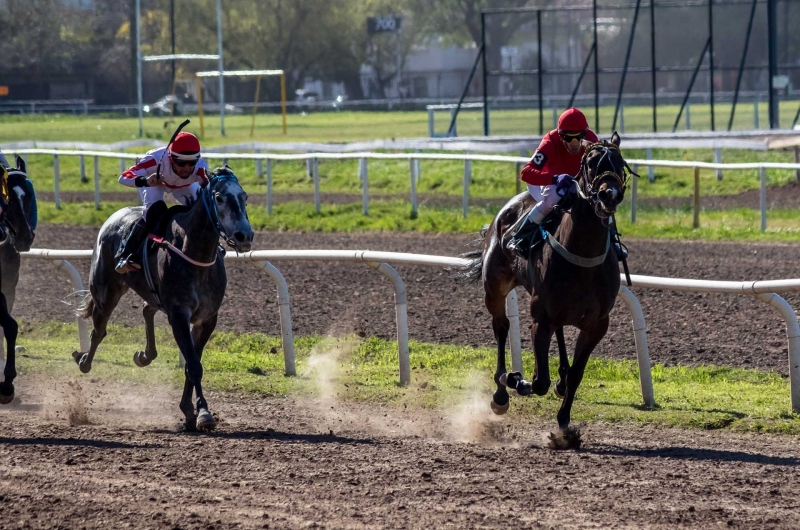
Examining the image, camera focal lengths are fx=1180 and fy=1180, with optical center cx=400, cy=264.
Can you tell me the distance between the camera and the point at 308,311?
36.1 ft

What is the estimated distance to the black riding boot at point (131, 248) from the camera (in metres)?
7.88

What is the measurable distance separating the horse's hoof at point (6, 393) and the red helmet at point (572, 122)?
3966 millimetres

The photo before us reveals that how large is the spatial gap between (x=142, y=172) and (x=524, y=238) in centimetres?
259

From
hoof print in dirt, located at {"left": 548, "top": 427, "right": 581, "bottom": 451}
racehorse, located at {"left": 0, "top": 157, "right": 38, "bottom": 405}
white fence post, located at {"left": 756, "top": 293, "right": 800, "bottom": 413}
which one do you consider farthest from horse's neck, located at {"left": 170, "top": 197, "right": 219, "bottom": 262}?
white fence post, located at {"left": 756, "top": 293, "right": 800, "bottom": 413}

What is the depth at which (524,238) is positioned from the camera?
7.23 metres

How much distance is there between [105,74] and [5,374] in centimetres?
4219

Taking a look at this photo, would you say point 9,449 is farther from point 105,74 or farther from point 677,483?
point 105,74

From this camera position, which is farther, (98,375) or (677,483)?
(98,375)

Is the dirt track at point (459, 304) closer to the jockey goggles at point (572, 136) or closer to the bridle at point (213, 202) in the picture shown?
the jockey goggles at point (572, 136)

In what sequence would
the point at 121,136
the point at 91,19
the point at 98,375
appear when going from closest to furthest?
the point at 98,375
the point at 121,136
the point at 91,19

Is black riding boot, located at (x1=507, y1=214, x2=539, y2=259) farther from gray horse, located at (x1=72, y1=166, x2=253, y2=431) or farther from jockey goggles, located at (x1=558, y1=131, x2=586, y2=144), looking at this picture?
gray horse, located at (x1=72, y1=166, x2=253, y2=431)

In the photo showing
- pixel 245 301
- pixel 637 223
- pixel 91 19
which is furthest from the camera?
pixel 91 19

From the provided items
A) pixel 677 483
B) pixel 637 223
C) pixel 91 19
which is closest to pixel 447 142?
pixel 637 223

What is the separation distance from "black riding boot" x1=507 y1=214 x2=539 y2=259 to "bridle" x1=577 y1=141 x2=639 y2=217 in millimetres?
687
